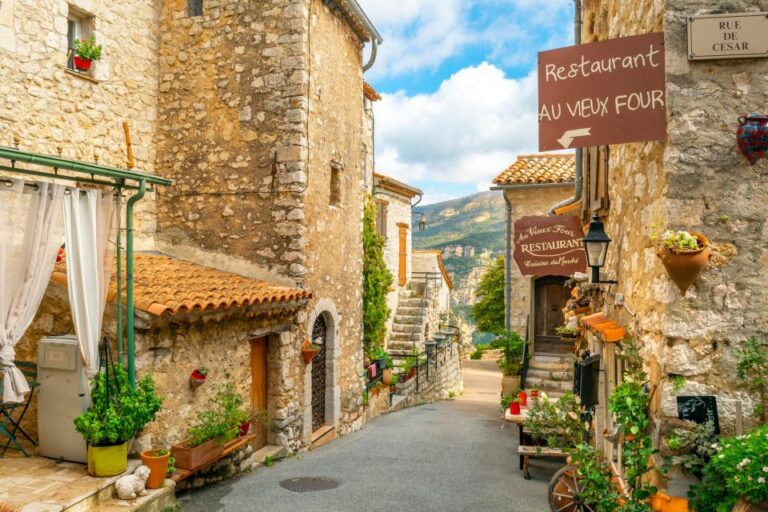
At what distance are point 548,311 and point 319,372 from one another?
7.30m

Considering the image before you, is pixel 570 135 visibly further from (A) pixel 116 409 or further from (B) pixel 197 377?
(B) pixel 197 377

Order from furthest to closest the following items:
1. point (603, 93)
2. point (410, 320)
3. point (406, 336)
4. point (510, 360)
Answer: point (410, 320), point (406, 336), point (510, 360), point (603, 93)

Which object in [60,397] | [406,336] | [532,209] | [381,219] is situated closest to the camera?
[60,397]

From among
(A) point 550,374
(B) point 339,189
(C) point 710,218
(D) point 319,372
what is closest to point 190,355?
(D) point 319,372

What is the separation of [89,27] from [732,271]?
8.83 metres

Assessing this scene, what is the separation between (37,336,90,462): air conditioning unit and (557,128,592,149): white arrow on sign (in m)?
4.98

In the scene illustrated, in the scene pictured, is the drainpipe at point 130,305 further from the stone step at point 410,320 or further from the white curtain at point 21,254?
the stone step at point 410,320

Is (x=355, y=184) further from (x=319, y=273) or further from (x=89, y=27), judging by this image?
(x=89, y=27)

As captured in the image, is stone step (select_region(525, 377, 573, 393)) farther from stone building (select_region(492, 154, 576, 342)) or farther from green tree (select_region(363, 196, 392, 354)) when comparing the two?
green tree (select_region(363, 196, 392, 354))

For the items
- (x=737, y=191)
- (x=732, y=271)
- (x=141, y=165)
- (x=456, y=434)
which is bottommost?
(x=456, y=434)

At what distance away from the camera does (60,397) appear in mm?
6016

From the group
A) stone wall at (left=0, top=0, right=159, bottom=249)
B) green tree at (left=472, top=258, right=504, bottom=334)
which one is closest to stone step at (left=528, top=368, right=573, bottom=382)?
green tree at (left=472, top=258, right=504, bottom=334)

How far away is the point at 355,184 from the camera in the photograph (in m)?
12.2

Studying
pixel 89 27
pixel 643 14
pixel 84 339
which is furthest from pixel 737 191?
pixel 89 27
